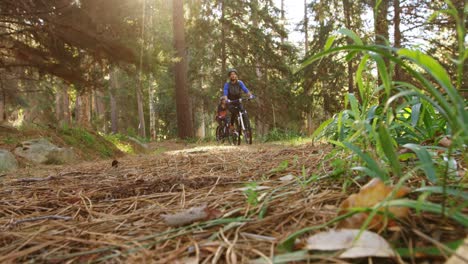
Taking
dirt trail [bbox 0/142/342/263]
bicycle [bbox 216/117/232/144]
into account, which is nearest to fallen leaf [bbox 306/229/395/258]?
dirt trail [bbox 0/142/342/263]

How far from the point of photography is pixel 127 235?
42.3 inches

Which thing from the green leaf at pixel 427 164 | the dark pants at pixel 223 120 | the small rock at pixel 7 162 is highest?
the dark pants at pixel 223 120

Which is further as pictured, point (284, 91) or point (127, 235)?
point (284, 91)

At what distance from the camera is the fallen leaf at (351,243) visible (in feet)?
2.32

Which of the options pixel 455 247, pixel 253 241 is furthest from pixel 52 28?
pixel 455 247

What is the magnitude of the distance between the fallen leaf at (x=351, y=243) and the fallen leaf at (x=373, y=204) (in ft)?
0.16

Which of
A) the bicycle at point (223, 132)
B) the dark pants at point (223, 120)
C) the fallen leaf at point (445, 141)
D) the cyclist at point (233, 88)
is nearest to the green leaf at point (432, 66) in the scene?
the fallen leaf at point (445, 141)

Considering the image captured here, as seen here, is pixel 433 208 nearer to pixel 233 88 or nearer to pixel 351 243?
pixel 351 243

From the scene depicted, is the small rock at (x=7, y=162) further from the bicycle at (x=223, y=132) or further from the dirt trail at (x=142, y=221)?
the bicycle at (x=223, y=132)

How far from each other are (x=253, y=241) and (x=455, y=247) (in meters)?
0.45

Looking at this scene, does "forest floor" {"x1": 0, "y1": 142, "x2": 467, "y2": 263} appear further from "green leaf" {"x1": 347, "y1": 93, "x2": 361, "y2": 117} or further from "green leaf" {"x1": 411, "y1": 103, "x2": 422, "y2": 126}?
"green leaf" {"x1": 411, "y1": 103, "x2": 422, "y2": 126}

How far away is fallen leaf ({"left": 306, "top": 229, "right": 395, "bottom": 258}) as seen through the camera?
0.71 metres

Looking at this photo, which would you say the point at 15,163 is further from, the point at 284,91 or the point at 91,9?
the point at 284,91

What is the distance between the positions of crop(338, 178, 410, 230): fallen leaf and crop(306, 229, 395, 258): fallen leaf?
0.05m
